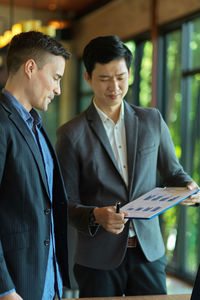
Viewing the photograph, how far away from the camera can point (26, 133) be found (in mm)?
1550

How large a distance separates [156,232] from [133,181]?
27 cm

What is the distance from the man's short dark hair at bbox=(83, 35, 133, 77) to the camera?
2101 millimetres

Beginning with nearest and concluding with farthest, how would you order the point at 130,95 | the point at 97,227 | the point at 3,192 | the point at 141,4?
the point at 3,192 < the point at 97,227 < the point at 141,4 < the point at 130,95

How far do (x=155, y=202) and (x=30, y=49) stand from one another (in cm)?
74

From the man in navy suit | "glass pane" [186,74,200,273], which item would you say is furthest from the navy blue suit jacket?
"glass pane" [186,74,200,273]

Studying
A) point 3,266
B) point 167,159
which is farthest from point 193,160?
point 3,266

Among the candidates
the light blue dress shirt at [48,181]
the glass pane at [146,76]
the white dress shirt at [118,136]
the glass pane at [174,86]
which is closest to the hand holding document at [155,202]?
the white dress shirt at [118,136]

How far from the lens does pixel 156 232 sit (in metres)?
2.19

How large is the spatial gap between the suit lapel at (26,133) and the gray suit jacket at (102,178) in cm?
49

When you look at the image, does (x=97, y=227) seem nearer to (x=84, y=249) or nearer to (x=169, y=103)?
(x=84, y=249)

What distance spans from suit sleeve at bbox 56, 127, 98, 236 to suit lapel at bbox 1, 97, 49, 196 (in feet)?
1.61

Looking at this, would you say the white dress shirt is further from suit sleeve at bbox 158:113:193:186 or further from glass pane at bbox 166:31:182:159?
glass pane at bbox 166:31:182:159

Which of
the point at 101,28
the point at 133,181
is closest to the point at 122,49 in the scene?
the point at 133,181

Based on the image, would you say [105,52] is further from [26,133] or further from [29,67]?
[26,133]
